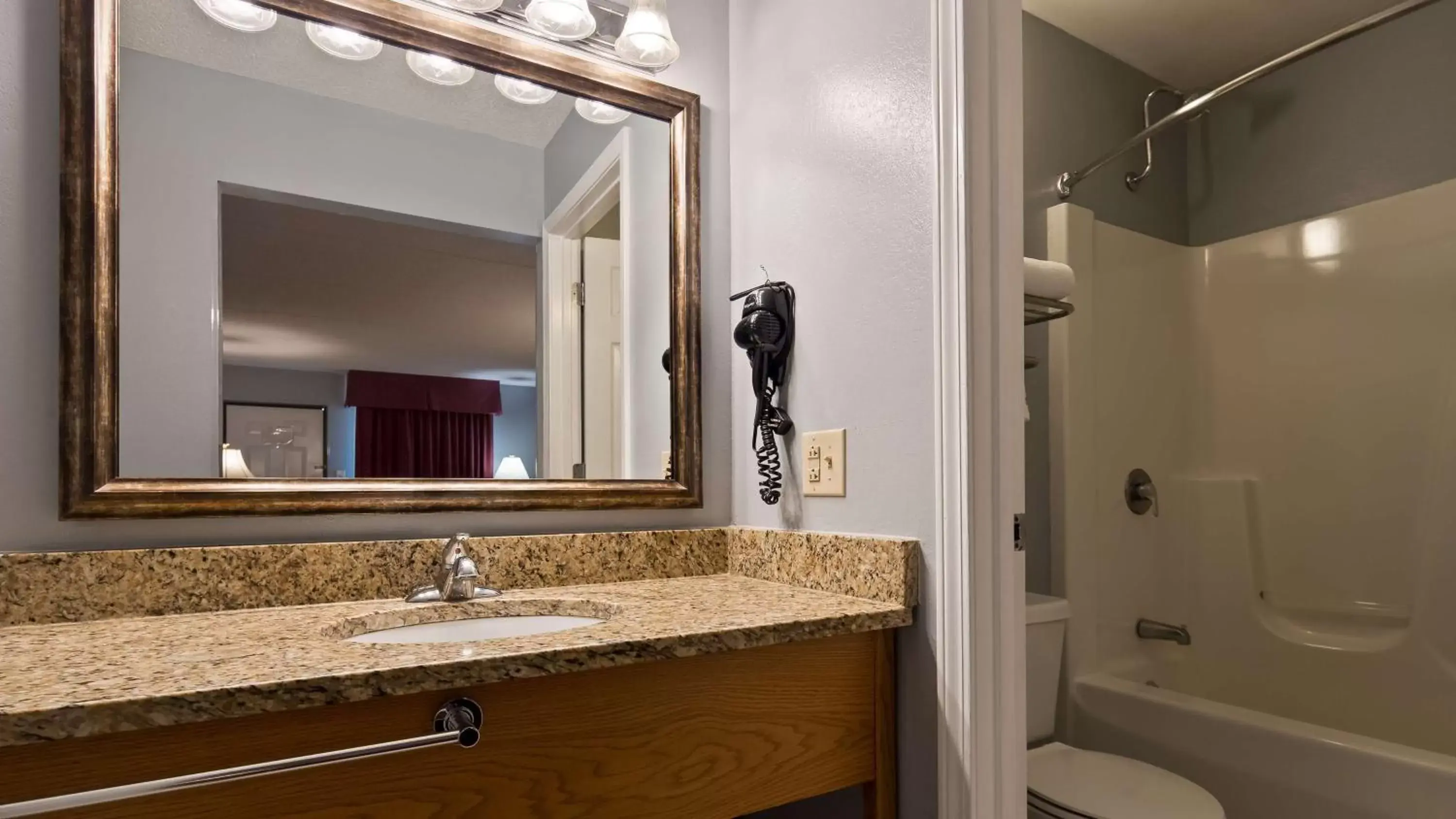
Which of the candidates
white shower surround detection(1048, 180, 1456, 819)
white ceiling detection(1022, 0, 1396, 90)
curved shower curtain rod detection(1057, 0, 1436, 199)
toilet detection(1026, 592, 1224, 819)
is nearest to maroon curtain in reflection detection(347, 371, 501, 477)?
toilet detection(1026, 592, 1224, 819)

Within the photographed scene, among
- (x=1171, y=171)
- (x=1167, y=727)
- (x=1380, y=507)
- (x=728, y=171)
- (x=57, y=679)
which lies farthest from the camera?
(x=1171, y=171)

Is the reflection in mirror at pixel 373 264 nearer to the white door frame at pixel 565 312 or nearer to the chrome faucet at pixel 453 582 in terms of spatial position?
the white door frame at pixel 565 312

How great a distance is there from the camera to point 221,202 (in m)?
1.13

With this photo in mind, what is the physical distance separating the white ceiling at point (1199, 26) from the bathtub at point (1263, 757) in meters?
1.76

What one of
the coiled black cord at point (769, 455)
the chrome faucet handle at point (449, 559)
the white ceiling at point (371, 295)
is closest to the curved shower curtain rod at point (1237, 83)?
the coiled black cord at point (769, 455)

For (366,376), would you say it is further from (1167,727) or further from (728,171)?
(1167,727)

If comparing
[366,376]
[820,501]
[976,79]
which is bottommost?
[820,501]

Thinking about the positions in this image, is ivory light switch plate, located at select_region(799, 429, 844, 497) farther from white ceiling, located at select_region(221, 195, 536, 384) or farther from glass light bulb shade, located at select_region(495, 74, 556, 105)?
glass light bulb shade, located at select_region(495, 74, 556, 105)

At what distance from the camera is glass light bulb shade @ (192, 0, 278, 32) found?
115 centimetres

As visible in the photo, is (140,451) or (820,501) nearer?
(140,451)

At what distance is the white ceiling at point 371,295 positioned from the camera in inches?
45.3

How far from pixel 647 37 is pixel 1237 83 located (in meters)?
1.48

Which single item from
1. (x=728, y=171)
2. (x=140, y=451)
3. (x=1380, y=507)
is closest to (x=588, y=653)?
(x=140, y=451)

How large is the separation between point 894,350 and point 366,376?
2.78 feet
